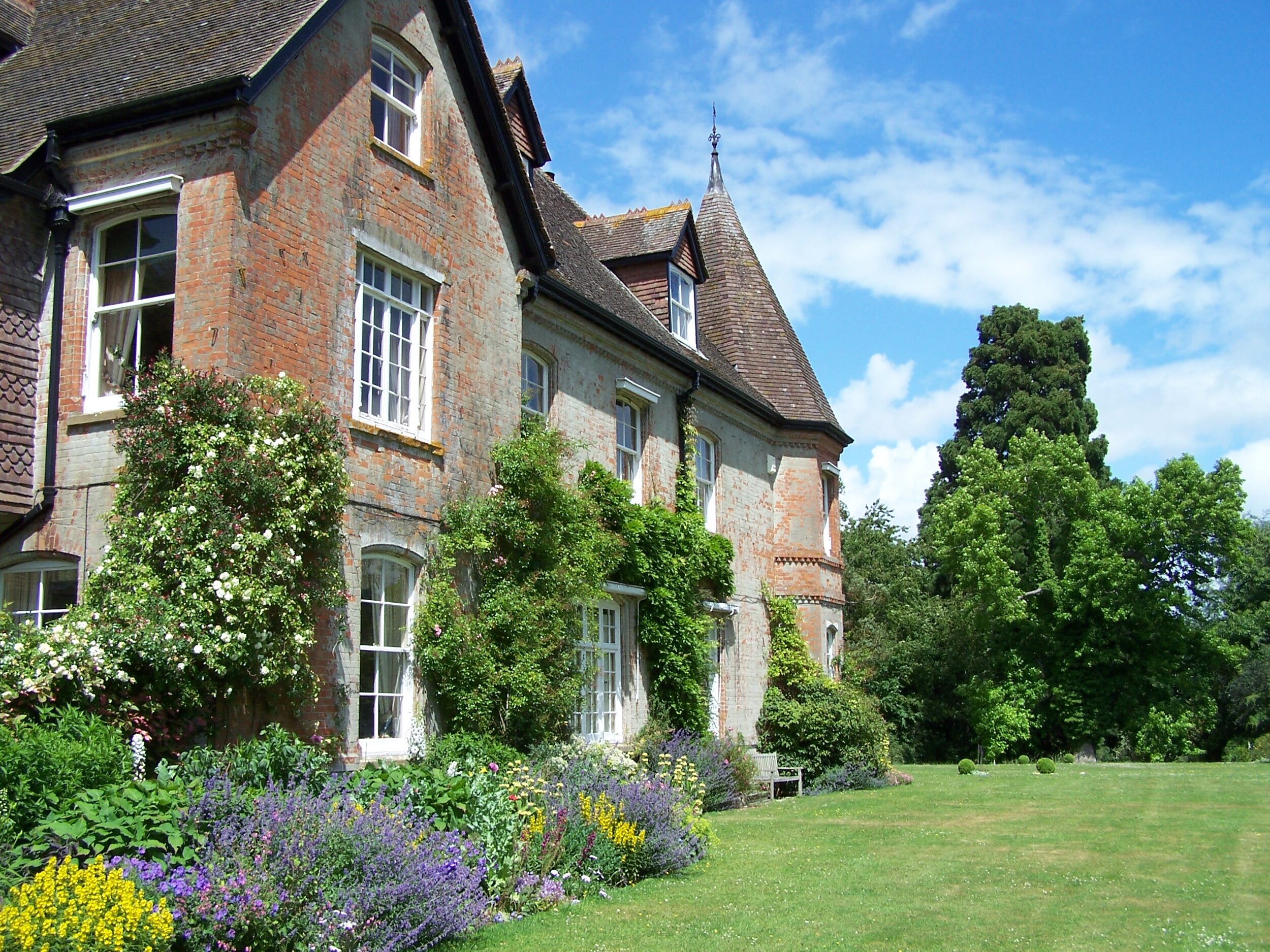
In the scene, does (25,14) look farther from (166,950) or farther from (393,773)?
(166,950)

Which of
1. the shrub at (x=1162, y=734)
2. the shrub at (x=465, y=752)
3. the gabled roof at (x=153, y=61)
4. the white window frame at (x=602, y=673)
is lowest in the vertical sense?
the shrub at (x=1162, y=734)

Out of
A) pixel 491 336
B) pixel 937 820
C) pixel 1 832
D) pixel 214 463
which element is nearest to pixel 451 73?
pixel 491 336

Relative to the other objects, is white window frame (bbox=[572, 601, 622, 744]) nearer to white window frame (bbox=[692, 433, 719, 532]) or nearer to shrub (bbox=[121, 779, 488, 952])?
white window frame (bbox=[692, 433, 719, 532])

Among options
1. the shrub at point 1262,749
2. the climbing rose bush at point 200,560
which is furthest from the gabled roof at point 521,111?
the shrub at point 1262,749

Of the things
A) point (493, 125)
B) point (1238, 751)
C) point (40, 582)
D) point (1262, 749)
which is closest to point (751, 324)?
point (493, 125)

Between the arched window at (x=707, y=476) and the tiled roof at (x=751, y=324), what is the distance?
10.1ft

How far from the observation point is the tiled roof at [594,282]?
18.5m

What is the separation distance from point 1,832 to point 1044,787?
20358mm

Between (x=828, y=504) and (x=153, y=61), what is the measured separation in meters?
17.9

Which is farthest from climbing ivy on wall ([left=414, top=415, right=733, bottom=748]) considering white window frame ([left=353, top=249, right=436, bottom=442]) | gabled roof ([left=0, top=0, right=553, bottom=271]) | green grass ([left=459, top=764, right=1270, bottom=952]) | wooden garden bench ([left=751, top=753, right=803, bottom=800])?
wooden garden bench ([left=751, top=753, right=803, bottom=800])

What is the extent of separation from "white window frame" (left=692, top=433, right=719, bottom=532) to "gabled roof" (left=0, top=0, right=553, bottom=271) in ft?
29.5

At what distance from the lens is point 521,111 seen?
18594mm

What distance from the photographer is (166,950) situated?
21.8 feet

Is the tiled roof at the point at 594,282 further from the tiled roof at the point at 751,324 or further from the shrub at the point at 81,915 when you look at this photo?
the shrub at the point at 81,915
